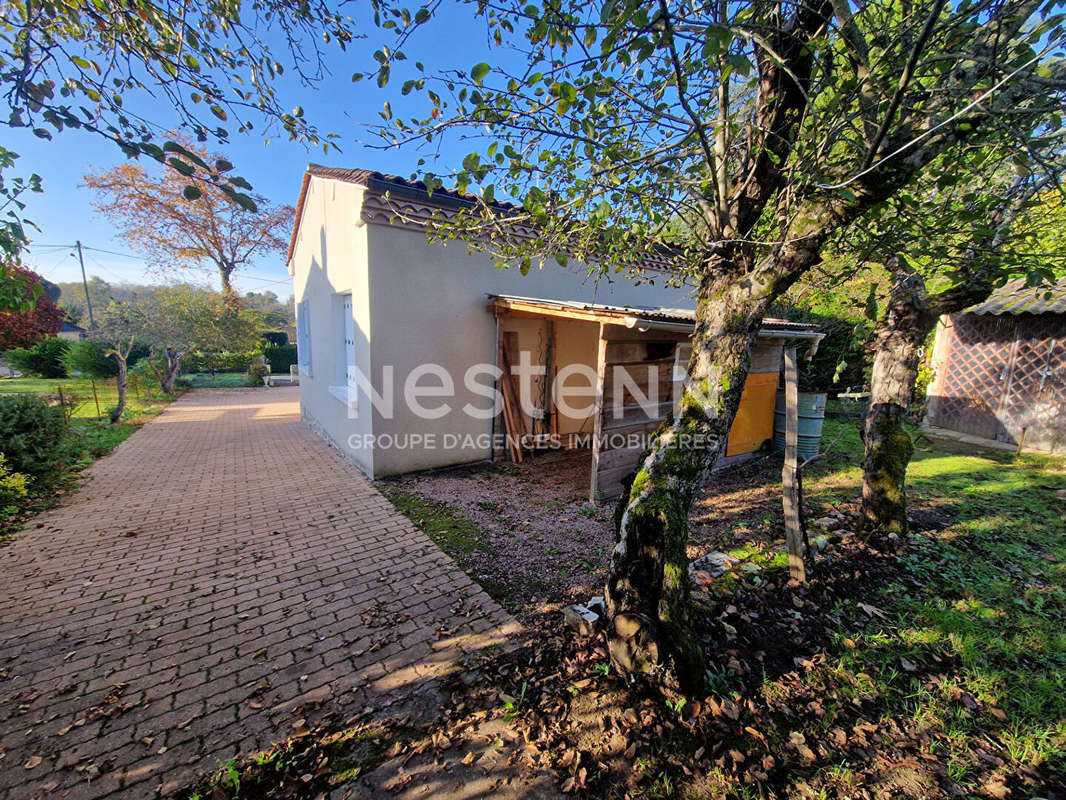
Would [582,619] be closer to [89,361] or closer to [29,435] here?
[29,435]

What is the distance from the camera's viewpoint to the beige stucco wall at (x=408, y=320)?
5.86 m

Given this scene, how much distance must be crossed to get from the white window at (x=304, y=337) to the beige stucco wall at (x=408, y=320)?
1814 millimetres

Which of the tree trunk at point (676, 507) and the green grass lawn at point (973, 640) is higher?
the tree trunk at point (676, 507)

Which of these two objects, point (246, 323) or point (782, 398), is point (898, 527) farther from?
point (246, 323)

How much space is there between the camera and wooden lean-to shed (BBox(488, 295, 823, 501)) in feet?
17.9

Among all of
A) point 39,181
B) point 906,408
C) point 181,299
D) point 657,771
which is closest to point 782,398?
point 906,408

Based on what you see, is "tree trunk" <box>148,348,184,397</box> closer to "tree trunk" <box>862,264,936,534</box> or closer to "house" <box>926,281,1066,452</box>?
"tree trunk" <box>862,264,936,534</box>

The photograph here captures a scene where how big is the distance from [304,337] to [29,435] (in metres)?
4.92

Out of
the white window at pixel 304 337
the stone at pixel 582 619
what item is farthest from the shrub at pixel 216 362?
the stone at pixel 582 619

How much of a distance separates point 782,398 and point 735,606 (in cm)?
600

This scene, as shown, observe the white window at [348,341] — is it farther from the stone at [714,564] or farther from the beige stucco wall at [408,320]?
the stone at [714,564]

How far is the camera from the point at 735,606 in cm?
307

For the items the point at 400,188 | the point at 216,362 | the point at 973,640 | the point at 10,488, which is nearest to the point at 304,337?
the point at 10,488

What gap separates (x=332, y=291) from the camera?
7289 millimetres
